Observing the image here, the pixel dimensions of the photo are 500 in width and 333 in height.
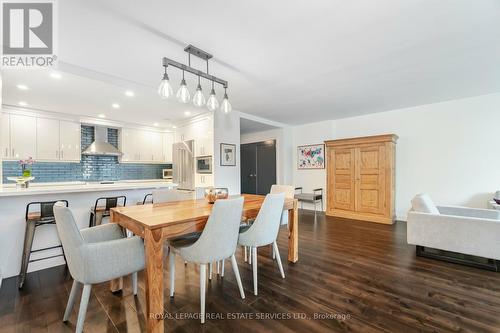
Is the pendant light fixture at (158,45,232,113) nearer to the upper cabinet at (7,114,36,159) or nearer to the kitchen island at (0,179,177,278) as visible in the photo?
the kitchen island at (0,179,177,278)

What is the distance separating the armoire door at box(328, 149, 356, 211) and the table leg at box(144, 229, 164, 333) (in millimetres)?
4387

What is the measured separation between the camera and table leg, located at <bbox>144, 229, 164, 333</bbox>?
1.43 m

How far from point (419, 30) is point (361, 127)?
336 centimetres

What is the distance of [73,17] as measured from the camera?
69.1 inches

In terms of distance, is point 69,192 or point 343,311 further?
point 69,192

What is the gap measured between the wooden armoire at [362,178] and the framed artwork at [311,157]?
0.53 meters

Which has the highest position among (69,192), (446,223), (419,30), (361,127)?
(419,30)

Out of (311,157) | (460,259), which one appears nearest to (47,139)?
(311,157)

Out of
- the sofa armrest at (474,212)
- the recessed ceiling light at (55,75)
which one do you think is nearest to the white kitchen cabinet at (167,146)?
the recessed ceiling light at (55,75)

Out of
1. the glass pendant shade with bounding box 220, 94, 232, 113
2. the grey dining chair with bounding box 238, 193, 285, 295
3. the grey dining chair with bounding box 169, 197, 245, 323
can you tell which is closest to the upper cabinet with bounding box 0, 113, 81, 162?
the glass pendant shade with bounding box 220, 94, 232, 113

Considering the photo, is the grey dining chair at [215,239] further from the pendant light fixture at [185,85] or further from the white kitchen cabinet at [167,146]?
the white kitchen cabinet at [167,146]

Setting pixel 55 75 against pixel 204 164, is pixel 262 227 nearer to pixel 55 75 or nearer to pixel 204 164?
pixel 204 164

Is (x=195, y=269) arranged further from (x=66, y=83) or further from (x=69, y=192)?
(x=66, y=83)

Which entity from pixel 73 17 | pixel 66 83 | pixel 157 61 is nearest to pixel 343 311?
pixel 157 61
